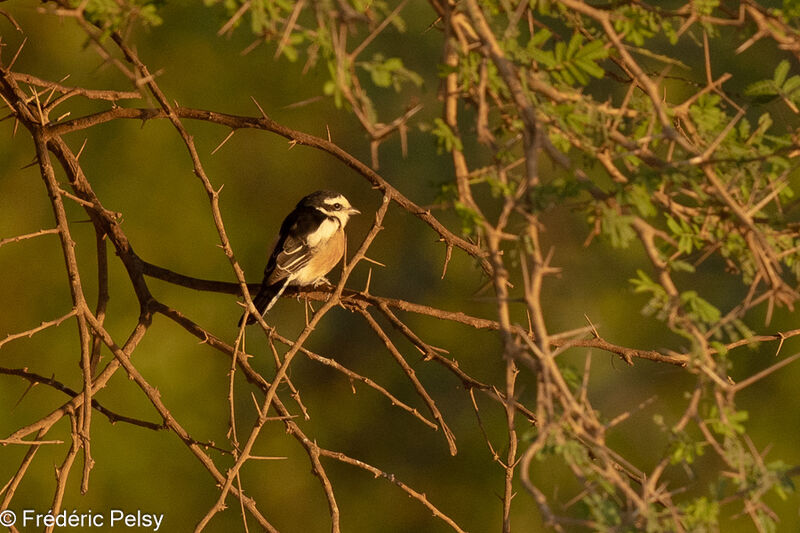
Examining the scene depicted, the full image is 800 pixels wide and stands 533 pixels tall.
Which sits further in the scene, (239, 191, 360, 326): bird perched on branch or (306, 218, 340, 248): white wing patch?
(306, 218, 340, 248): white wing patch

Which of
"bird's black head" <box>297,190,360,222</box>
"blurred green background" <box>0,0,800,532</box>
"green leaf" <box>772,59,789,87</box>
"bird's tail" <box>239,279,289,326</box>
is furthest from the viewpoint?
"blurred green background" <box>0,0,800,532</box>

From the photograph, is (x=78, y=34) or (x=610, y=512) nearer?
(x=610, y=512)

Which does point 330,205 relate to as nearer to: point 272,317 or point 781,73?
point 781,73

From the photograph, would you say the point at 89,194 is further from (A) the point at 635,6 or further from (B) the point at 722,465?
(B) the point at 722,465

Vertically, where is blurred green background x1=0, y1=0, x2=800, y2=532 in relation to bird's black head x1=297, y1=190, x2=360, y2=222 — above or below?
below

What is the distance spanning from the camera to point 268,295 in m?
5.90

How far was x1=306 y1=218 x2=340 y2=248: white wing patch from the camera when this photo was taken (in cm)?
626

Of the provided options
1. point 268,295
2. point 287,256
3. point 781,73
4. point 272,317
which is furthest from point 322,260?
point 272,317

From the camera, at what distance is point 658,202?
8.79ft

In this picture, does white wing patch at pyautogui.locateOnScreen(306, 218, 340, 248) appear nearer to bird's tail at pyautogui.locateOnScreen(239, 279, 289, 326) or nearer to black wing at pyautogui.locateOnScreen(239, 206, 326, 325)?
black wing at pyautogui.locateOnScreen(239, 206, 326, 325)

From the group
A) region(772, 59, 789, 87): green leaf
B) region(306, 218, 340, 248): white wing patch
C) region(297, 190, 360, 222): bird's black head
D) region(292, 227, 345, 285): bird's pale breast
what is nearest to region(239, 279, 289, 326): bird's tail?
region(292, 227, 345, 285): bird's pale breast

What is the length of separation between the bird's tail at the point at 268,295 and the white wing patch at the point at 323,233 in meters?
0.35

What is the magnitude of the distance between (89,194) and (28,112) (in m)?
0.40

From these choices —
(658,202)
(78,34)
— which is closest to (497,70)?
(658,202)
